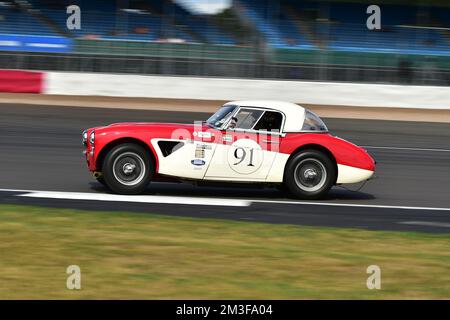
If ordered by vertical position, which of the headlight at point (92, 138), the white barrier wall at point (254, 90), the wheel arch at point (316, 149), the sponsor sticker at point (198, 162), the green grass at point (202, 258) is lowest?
the green grass at point (202, 258)

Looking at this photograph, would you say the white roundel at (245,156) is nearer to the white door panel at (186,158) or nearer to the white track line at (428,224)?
the white door panel at (186,158)

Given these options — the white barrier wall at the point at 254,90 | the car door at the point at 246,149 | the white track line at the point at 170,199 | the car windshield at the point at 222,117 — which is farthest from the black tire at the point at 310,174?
the white barrier wall at the point at 254,90

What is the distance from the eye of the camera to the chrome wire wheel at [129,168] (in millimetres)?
9922

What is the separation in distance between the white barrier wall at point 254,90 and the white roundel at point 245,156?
1247cm

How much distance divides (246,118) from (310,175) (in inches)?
43.3

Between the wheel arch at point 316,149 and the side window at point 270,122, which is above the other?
the side window at point 270,122

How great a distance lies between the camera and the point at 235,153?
9977mm

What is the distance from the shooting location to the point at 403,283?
6.53 metres

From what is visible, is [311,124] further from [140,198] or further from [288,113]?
[140,198]

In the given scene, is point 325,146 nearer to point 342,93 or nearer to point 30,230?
point 30,230

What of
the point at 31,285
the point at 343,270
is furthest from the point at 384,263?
the point at 31,285

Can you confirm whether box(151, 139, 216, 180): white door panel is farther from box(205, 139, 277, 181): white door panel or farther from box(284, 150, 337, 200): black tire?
box(284, 150, 337, 200): black tire

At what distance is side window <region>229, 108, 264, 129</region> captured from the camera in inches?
398

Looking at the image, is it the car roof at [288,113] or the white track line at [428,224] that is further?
the car roof at [288,113]
